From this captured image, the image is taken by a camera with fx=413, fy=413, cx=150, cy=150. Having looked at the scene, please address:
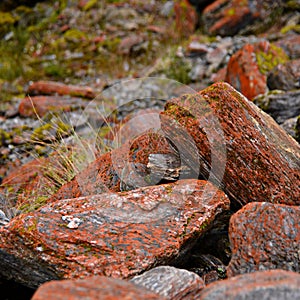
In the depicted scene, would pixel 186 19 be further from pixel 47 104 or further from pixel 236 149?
pixel 236 149

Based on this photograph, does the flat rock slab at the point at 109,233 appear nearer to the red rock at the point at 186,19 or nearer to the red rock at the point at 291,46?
the red rock at the point at 291,46

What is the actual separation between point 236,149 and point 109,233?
88cm

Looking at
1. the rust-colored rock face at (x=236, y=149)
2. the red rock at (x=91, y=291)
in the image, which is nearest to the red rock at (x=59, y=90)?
the rust-colored rock face at (x=236, y=149)

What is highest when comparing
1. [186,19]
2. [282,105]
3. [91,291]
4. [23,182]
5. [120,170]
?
[91,291]

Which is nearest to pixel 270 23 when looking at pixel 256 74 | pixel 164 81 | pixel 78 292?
pixel 164 81

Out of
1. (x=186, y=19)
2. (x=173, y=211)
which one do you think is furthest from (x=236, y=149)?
(x=186, y=19)

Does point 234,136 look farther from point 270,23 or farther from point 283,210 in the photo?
point 270,23

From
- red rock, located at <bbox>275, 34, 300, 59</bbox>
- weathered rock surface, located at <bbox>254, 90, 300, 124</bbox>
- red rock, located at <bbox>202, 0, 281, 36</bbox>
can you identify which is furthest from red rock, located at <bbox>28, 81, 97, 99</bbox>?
weathered rock surface, located at <bbox>254, 90, 300, 124</bbox>

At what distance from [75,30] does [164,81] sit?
3910 millimetres

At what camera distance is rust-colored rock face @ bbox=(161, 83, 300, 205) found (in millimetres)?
2432

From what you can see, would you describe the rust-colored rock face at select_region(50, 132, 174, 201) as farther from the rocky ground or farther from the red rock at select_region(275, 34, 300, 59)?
the red rock at select_region(275, 34, 300, 59)

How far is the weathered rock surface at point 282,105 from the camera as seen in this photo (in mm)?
4320

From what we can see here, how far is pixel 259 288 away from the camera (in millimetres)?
1464

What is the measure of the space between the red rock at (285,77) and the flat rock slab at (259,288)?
391cm
